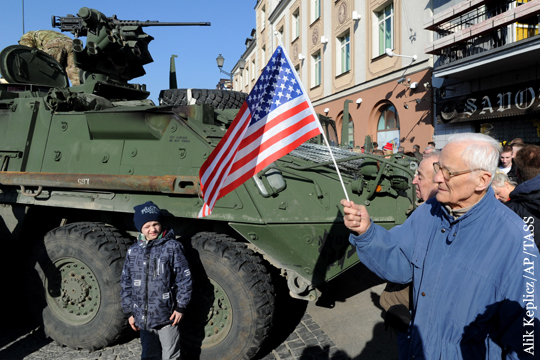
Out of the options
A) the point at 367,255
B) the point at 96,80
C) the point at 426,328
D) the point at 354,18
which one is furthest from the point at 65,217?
the point at 354,18

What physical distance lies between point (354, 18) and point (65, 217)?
13.0 meters

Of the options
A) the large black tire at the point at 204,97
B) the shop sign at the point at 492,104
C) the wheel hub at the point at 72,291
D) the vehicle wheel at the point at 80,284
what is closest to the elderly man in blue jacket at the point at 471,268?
the vehicle wheel at the point at 80,284

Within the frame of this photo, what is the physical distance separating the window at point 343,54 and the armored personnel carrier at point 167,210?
12664mm

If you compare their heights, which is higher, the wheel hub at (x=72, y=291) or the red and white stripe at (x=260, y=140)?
the red and white stripe at (x=260, y=140)

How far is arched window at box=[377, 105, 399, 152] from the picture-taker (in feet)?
43.9

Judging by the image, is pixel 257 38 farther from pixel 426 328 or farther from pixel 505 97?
pixel 426 328

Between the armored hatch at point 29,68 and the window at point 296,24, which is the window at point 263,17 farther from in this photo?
the armored hatch at point 29,68

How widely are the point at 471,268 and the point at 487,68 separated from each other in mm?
9719

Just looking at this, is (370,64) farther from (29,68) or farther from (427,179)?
(427,179)

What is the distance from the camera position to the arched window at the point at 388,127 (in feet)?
43.9

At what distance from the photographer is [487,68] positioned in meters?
9.58

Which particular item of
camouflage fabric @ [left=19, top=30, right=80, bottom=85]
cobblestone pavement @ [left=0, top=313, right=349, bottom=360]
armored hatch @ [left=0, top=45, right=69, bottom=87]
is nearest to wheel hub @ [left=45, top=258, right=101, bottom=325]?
cobblestone pavement @ [left=0, top=313, right=349, bottom=360]

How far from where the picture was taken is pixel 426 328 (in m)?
1.69

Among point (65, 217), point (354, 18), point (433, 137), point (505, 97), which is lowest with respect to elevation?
point (65, 217)
